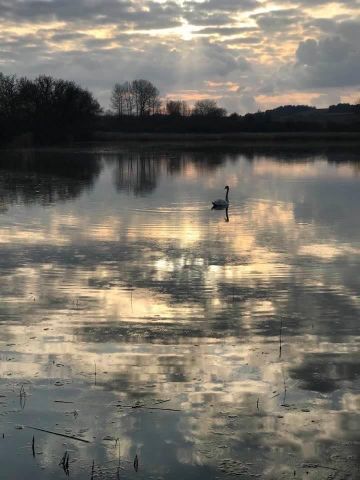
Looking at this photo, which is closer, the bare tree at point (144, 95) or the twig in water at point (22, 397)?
the twig in water at point (22, 397)

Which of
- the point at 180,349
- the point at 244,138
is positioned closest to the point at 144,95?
the point at 244,138

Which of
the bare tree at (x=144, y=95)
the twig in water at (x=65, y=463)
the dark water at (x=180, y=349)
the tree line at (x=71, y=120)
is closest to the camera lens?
the twig in water at (x=65, y=463)

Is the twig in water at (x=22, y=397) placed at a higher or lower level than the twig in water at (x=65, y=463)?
higher

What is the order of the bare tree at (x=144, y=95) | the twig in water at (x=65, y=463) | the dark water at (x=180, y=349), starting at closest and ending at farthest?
the twig in water at (x=65, y=463), the dark water at (x=180, y=349), the bare tree at (x=144, y=95)

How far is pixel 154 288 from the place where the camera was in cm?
1046

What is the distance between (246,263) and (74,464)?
8.05m

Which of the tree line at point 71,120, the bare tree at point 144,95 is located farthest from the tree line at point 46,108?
the bare tree at point 144,95

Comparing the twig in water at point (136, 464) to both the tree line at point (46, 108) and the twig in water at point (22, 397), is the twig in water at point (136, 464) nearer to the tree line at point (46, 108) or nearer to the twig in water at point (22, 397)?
the twig in water at point (22, 397)

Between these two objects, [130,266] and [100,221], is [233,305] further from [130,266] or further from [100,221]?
[100,221]

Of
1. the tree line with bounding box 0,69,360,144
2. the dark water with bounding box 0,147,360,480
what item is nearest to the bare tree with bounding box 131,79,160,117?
the tree line with bounding box 0,69,360,144

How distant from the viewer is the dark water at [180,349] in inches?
200

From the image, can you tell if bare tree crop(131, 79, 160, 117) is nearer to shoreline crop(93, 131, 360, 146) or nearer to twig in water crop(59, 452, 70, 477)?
shoreline crop(93, 131, 360, 146)

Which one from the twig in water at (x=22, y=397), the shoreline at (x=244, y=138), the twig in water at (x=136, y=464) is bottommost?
the twig in water at (x=136, y=464)

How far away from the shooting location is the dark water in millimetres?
5074
